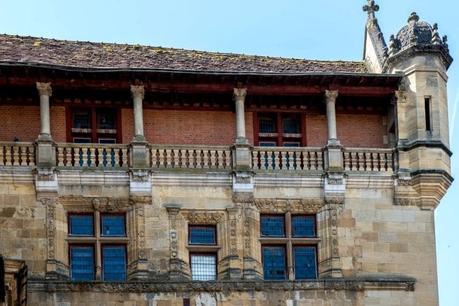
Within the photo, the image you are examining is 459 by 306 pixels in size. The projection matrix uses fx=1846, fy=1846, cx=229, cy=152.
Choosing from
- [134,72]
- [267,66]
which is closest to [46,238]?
[134,72]

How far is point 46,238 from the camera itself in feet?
139

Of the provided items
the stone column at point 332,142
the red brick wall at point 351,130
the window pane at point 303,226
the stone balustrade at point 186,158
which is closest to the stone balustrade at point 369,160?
the stone column at point 332,142

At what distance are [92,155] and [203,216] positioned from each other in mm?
2986

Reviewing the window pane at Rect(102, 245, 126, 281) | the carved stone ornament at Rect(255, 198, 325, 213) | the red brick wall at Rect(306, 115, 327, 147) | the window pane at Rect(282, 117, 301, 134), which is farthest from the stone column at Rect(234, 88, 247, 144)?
the window pane at Rect(102, 245, 126, 281)

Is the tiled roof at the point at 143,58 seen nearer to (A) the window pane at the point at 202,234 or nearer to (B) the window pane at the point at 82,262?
(A) the window pane at the point at 202,234

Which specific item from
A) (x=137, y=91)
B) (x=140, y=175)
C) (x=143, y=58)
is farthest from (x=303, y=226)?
(x=143, y=58)

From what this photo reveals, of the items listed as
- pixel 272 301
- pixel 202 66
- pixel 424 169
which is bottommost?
pixel 272 301

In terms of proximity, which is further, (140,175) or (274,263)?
(274,263)

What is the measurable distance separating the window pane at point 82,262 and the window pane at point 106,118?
3294mm

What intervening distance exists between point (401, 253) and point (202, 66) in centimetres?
691

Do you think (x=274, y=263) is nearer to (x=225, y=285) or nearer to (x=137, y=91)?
(x=225, y=285)

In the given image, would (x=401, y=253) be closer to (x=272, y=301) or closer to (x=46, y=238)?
(x=272, y=301)

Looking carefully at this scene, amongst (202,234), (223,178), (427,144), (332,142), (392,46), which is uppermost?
(392,46)

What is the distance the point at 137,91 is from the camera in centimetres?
4388
